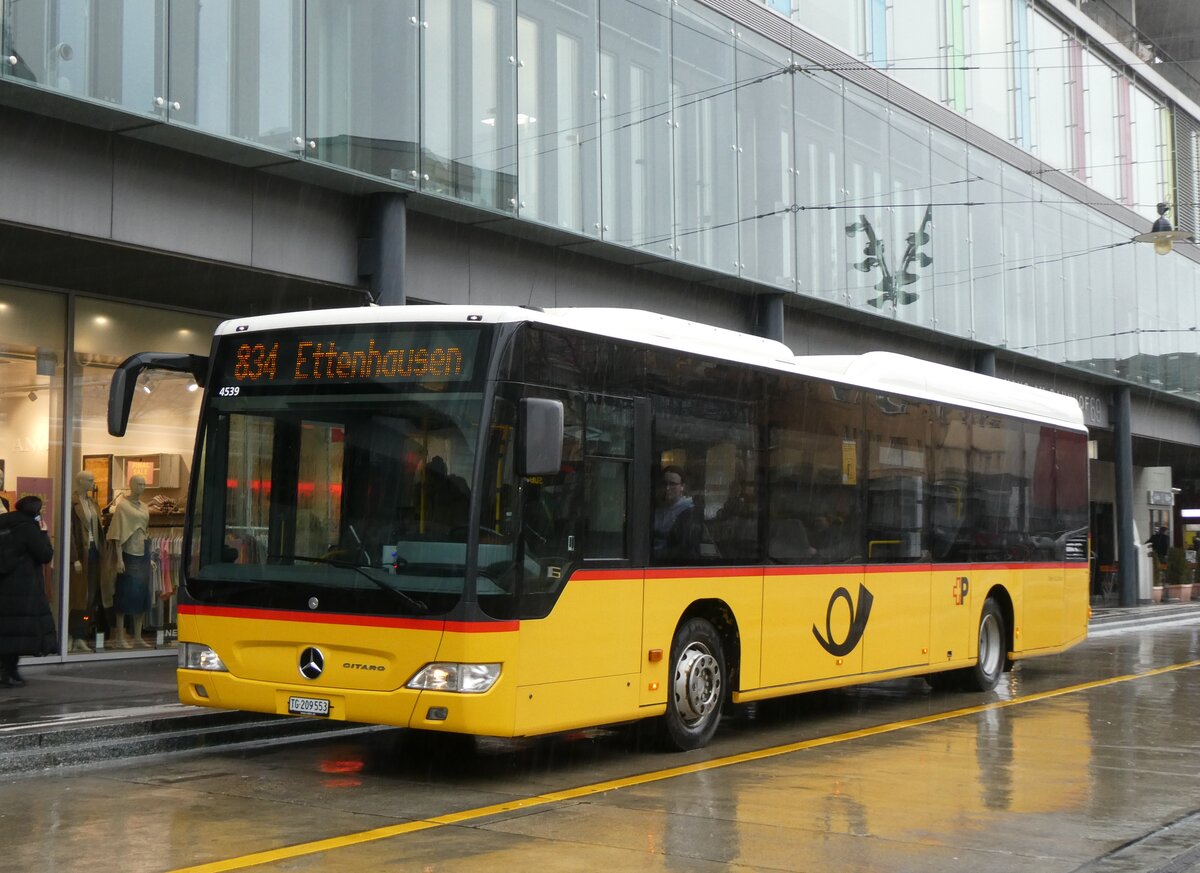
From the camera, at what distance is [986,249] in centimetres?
2867

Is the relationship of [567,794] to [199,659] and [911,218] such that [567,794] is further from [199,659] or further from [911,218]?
[911,218]

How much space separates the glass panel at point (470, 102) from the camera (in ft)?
51.4

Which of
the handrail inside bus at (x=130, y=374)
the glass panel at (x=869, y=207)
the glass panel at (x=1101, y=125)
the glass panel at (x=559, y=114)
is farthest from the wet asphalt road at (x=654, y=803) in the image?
the glass panel at (x=1101, y=125)

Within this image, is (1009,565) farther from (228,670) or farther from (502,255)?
(228,670)

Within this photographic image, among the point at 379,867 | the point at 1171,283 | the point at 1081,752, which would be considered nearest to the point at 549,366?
the point at 379,867

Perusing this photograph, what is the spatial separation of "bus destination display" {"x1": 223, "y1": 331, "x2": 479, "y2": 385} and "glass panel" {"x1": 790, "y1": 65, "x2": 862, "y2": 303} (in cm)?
1360

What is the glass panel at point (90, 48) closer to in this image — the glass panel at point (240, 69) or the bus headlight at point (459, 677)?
the glass panel at point (240, 69)

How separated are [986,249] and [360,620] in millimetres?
22107

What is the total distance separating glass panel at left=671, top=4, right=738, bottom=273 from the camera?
19672mm

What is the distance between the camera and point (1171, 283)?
39.5 m

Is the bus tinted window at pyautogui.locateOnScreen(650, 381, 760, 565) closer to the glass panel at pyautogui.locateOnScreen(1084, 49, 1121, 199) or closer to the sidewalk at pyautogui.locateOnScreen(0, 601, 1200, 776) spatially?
the sidewalk at pyautogui.locateOnScreen(0, 601, 1200, 776)

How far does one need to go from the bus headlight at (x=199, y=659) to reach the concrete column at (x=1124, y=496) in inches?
1139

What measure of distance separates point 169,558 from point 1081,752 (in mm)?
10687

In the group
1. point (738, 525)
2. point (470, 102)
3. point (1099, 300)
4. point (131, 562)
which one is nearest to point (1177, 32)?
point (1099, 300)
